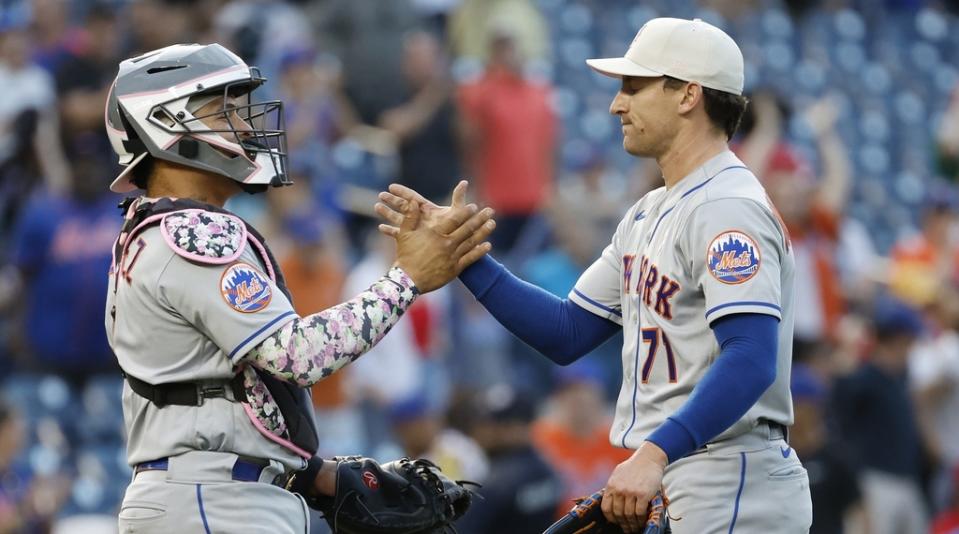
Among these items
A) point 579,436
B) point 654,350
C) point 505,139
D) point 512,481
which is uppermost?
point 654,350

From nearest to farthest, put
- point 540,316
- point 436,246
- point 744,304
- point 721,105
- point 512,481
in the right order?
point 744,304 < point 721,105 < point 436,246 < point 540,316 < point 512,481

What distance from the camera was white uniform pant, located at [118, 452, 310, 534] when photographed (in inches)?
165

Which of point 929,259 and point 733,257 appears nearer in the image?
point 733,257

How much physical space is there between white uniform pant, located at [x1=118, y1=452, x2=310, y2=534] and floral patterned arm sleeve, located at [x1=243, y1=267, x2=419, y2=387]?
285mm

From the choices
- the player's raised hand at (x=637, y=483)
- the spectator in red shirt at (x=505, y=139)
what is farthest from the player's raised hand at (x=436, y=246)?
the spectator in red shirt at (x=505, y=139)

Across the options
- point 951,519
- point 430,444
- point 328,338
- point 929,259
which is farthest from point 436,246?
point 929,259

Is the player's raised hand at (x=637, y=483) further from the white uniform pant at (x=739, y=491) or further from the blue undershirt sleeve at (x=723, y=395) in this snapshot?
the white uniform pant at (x=739, y=491)

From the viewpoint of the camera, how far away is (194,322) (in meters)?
4.21

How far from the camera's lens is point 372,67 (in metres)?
11.4

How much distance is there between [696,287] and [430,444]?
4.56 m

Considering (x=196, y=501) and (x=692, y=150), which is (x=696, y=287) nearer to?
(x=692, y=150)

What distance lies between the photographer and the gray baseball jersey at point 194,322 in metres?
4.16

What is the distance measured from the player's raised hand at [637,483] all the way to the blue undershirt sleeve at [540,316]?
0.85m

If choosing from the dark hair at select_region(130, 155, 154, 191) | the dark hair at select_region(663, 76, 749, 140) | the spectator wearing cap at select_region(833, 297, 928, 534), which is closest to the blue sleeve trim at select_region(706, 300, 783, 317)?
the dark hair at select_region(663, 76, 749, 140)
